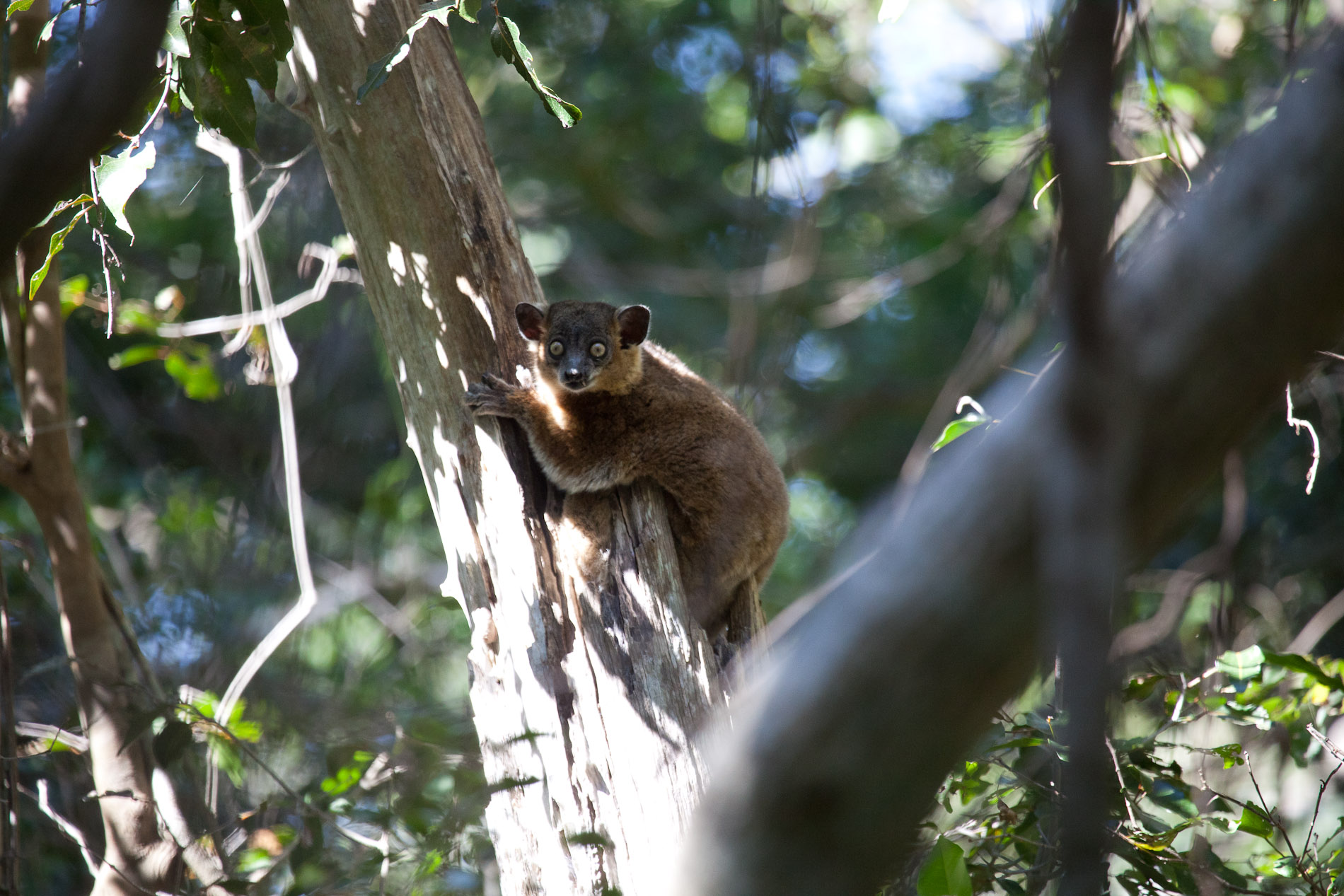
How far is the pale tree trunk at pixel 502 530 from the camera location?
3057 mm

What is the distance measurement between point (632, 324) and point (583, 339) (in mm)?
382

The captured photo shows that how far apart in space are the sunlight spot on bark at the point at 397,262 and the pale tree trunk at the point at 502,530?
0.01m

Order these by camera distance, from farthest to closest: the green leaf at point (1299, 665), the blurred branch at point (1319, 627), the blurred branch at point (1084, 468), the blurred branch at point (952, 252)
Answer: the blurred branch at point (952, 252) < the blurred branch at point (1319, 627) < the green leaf at point (1299, 665) < the blurred branch at point (1084, 468)

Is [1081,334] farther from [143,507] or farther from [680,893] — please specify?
[143,507]

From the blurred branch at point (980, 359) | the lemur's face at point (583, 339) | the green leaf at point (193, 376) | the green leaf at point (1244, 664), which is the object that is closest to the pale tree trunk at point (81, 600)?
the green leaf at point (193, 376)

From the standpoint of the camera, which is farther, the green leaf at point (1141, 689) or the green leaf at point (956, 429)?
the green leaf at point (1141, 689)

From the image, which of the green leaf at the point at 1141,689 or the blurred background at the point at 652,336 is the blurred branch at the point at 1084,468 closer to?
the blurred background at the point at 652,336

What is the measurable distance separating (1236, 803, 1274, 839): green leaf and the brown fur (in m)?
1.98

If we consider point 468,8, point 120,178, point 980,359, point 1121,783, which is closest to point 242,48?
point 120,178

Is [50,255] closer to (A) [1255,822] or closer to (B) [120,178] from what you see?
(B) [120,178]

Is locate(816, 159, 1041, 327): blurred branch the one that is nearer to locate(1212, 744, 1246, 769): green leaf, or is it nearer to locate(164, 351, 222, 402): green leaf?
locate(1212, 744, 1246, 769): green leaf

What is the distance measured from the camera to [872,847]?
133cm

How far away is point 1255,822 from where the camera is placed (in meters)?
3.04

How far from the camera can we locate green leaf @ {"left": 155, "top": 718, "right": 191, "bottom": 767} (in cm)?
352
